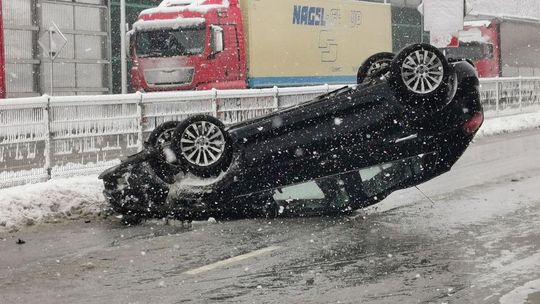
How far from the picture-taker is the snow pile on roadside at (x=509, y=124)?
21.8 metres

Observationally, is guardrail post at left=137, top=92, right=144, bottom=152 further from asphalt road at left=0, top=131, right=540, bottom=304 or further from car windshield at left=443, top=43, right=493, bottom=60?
car windshield at left=443, top=43, right=493, bottom=60

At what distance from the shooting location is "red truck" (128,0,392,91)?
23719 mm

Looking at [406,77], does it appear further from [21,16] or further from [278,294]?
[21,16]

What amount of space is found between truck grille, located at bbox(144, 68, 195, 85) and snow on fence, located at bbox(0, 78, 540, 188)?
7.78 metres

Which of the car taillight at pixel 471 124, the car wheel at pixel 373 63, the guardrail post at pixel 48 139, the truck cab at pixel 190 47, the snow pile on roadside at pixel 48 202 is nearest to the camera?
the car taillight at pixel 471 124

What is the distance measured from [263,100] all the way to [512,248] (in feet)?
33.3

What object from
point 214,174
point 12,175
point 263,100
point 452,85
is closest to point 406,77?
point 452,85

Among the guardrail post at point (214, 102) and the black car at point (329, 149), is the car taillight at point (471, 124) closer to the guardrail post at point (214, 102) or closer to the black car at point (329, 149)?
the black car at point (329, 149)

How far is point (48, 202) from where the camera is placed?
9852 mm

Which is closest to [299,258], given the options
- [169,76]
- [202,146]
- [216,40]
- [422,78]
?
[202,146]

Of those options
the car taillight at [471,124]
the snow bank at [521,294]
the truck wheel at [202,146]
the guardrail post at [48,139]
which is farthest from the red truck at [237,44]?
the snow bank at [521,294]

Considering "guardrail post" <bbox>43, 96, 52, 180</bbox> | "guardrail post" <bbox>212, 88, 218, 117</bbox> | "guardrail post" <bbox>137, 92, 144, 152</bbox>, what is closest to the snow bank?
"guardrail post" <bbox>43, 96, 52, 180</bbox>

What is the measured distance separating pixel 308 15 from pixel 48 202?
18768 millimetres

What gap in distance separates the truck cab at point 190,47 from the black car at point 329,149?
14.9m
